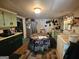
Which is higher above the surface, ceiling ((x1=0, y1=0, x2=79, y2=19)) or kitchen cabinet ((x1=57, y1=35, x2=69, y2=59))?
ceiling ((x1=0, y1=0, x2=79, y2=19))

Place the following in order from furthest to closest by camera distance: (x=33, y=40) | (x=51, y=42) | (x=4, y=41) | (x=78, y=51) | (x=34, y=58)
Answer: (x=51, y=42)
(x=33, y=40)
(x=34, y=58)
(x=4, y=41)
(x=78, y=51)

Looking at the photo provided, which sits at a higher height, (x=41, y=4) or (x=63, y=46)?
(x=41, y=4)

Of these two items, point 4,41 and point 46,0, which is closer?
point 46,0

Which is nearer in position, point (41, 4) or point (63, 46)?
point (63, 46)

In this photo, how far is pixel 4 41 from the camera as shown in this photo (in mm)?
2957

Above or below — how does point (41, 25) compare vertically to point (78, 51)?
above

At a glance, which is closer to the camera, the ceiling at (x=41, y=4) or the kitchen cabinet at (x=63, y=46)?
the kitchen cabinet at (x=63, y=46)

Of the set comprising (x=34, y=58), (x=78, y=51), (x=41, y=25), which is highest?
(x=41, y=25)

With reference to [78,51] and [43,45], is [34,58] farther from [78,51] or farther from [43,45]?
[78,51]

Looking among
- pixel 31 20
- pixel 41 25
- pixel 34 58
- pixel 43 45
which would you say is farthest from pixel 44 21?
pixel 34 58

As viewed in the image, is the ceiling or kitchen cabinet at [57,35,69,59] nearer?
kitchen cabinet at [57,35,69,59]

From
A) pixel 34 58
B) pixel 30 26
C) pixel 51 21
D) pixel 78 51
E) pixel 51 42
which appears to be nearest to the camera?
pixel 78 51

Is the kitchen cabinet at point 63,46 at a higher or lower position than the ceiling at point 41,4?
lower

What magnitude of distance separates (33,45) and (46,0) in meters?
3.17
